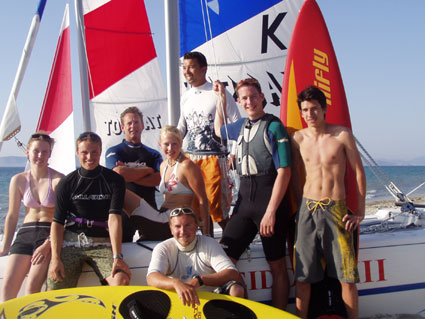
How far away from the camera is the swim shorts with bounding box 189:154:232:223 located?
3152mm

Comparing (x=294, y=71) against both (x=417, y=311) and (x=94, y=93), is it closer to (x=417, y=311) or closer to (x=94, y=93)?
(x=417, y=311)

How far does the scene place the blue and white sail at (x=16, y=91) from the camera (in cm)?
371

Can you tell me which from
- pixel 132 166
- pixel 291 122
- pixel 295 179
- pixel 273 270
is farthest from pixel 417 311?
pixel 132 166

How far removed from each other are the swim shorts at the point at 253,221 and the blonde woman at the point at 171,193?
18 cm

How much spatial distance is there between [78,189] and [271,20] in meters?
3.09

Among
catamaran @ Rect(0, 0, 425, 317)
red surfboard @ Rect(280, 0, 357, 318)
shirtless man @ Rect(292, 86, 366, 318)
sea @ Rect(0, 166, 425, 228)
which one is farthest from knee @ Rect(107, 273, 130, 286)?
sea @ Rect(0, 166, 425, 228)

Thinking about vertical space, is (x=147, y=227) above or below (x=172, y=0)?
below

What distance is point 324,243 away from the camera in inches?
97.1

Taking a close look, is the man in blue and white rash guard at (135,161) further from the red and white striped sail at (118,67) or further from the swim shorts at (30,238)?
the red and white striped sail at (118,67)

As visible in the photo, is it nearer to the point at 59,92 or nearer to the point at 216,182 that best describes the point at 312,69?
the point at 216,182

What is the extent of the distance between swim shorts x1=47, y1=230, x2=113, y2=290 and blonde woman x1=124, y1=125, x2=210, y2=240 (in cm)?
33

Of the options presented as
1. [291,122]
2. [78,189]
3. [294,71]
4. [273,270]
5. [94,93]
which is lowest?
[273,270]

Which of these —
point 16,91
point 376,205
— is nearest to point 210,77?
point 16,91

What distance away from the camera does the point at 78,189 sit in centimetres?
255
